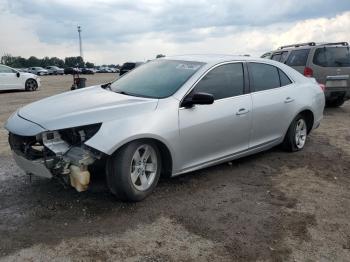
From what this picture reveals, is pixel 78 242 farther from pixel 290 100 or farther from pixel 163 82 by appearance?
pixel 290 100

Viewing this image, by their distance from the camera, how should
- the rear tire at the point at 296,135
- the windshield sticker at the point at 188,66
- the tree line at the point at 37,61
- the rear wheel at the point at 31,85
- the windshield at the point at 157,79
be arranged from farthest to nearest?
the tree line at the point at 37,61 < the rear wheel at the point at 31,85 < the rear tire at the point at 296,135 < the windshield sticker at the point at 188,66 < the windshield at the point at 157,79

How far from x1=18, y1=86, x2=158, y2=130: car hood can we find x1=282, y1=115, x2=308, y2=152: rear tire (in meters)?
2.75

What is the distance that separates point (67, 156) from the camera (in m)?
4.24

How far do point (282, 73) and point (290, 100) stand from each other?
1.52 feet

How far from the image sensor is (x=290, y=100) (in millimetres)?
6445

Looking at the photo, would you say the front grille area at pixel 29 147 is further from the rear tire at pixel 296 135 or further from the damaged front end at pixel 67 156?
the rear tire at pixel 296 135

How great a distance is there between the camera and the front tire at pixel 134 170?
431cm

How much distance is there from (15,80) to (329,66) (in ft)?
45.7

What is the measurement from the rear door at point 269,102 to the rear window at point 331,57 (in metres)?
4.99

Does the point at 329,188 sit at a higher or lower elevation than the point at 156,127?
lower

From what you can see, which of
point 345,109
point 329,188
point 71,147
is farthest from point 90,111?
point 345,109

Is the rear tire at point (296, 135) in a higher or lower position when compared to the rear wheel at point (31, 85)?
lower

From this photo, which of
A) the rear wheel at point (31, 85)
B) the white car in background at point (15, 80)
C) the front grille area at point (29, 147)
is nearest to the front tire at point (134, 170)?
the front grille area at point (29, 147)

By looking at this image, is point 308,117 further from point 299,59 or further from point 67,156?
point 299,59
